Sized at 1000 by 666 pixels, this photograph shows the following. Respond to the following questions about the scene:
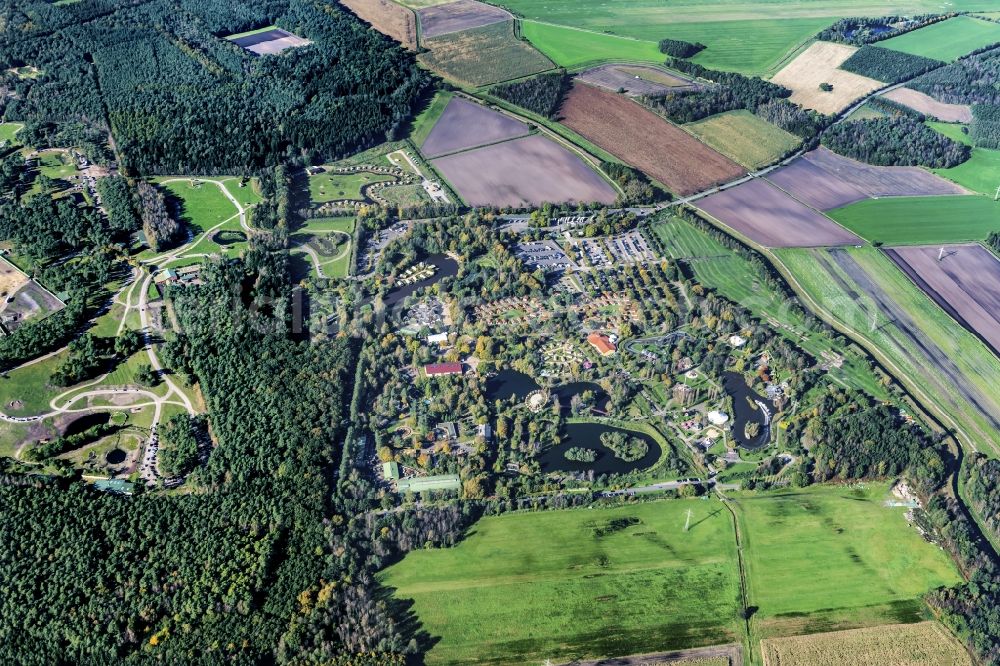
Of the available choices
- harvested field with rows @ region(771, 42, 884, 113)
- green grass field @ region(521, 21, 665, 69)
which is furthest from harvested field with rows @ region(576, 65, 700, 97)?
harvested field with rows @ region(771, 42, 884, 113)

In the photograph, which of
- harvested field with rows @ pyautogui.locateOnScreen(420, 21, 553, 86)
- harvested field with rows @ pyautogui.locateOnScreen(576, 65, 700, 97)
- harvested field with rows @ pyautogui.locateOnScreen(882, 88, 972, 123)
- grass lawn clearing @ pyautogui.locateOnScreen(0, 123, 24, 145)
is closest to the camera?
grass lawn clearing @ pyautogui.locateOnScreen(0, 123, 24, 145)

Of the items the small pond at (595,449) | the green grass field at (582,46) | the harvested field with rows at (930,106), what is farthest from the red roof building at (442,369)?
the harvested field with rows at (930,106)

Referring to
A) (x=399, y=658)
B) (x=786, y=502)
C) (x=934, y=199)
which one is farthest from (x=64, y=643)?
(x=934, y=199)

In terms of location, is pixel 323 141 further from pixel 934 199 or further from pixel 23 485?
pixel 934 199

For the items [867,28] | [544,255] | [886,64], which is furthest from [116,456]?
[867,28]

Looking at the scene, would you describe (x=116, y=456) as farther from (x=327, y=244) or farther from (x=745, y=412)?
(x=745, y=412)

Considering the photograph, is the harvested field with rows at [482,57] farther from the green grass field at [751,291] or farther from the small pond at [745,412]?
the small pond at [745,412]

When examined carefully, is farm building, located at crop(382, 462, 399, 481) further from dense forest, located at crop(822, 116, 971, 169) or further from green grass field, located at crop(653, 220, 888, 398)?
dense forest, located at crop(822, 116, 971, 169)
